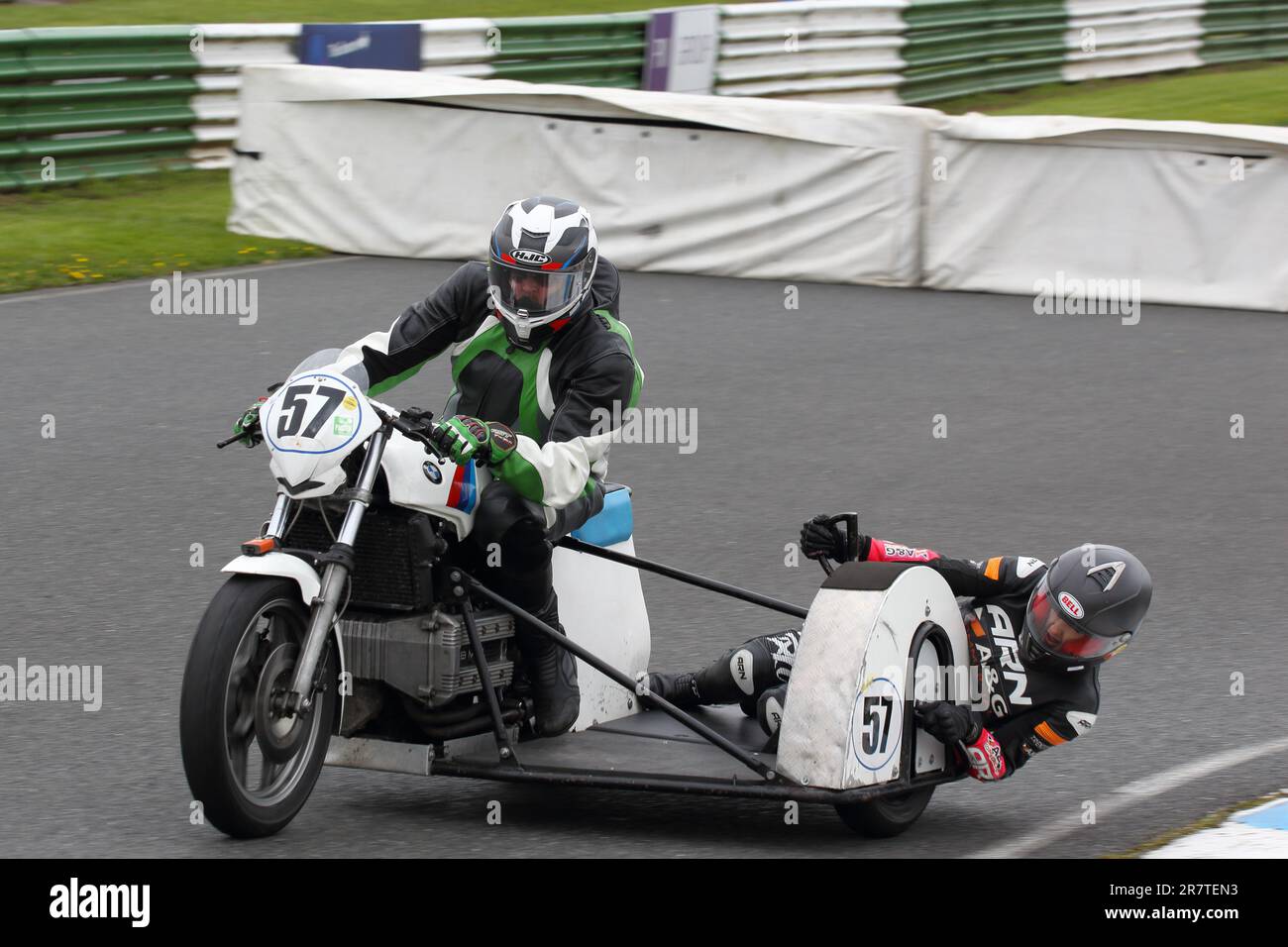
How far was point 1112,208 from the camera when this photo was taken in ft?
48.5

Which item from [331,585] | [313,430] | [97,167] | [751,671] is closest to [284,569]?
[331,585]

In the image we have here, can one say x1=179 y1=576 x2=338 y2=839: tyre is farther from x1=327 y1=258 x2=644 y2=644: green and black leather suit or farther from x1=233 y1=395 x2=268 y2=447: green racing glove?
x1=327 y1=258 x2=644 y2=644: green and black leather suit

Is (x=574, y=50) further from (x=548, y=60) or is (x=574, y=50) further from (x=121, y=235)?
(x=121, y=235)

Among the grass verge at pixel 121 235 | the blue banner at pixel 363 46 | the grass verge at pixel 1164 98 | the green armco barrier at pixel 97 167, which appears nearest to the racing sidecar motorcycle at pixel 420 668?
the grass verge at pixel 121 235

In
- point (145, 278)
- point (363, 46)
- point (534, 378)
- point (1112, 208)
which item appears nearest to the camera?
point (534, 378)

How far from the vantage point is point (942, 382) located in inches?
484

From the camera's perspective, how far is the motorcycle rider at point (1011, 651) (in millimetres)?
5582

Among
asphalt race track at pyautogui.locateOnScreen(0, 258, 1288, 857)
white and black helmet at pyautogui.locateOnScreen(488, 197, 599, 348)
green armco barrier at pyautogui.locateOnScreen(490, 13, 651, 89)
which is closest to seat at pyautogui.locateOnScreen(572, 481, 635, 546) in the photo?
white and black helmet at pyautogui.locateOnScreen(488, 197, 599, 348)

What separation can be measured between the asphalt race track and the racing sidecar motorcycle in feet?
0.57

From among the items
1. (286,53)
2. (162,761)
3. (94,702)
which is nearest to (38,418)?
(94,702)

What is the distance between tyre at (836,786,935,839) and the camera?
5410 mm

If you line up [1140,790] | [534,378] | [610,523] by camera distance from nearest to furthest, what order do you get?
[534,378] → [1140,790] → [610,523]

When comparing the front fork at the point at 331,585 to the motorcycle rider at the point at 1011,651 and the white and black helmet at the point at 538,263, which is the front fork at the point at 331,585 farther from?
the motorcycle rider at the point at 1011,651

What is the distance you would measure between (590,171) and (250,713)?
11.3 metres
